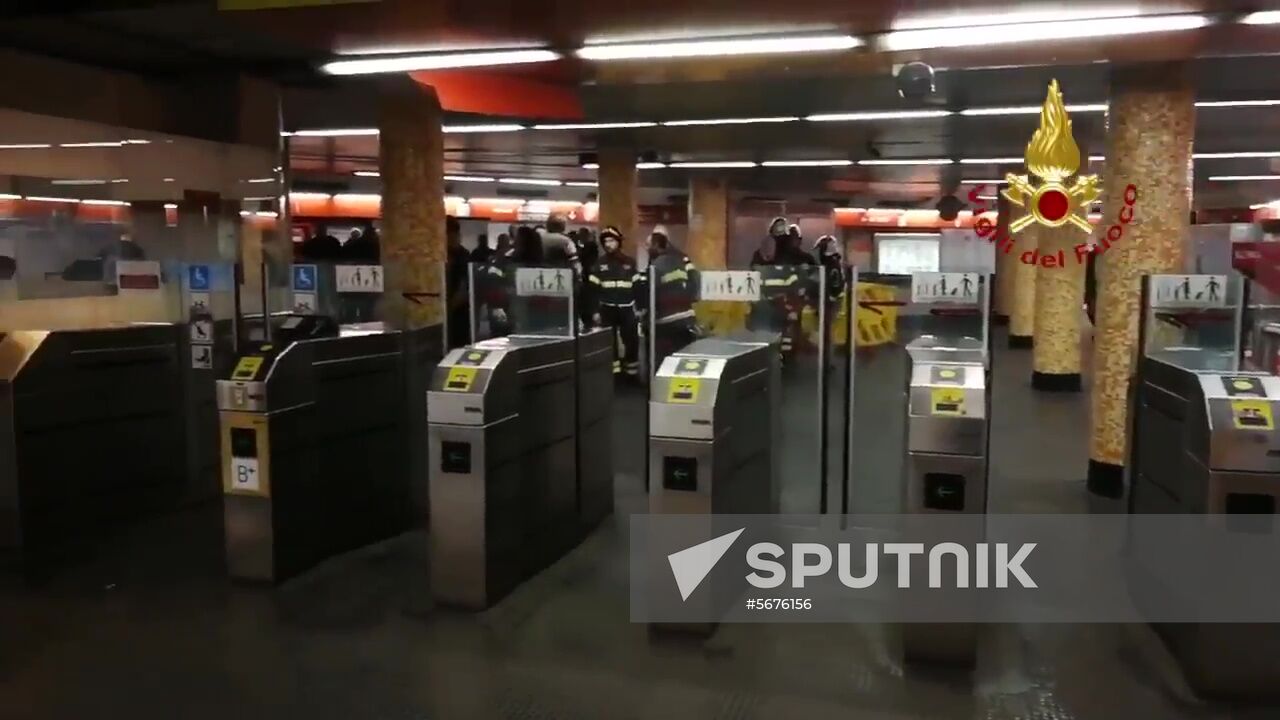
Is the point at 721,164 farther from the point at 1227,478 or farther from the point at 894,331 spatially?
the point at 1227,478

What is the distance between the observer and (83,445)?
5180 millimetres

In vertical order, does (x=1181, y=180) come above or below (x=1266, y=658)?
above

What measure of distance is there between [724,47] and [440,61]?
168cm

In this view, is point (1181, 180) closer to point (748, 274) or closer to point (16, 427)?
point (748, 274)

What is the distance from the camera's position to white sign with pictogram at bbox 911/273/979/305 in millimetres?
4473

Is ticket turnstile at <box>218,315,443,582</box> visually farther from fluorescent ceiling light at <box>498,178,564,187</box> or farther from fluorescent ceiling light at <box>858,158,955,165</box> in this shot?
fluorescent ceiling light at <box>498,178,564,187</box>

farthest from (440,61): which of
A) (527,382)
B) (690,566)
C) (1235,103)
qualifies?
(1235,103)

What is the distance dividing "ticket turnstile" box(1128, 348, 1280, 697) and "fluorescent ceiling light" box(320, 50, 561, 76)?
3.78 meters

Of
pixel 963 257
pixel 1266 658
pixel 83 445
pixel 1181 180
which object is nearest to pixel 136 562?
pixel 83 445

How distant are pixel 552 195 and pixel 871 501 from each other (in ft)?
50.7

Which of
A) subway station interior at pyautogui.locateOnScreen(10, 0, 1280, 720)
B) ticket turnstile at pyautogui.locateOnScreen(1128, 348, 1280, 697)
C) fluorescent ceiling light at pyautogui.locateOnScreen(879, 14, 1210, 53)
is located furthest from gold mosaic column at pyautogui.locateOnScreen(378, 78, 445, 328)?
ticket turnstile at pyautogui.locateOnScreen(1128, 348, 1280, 697)

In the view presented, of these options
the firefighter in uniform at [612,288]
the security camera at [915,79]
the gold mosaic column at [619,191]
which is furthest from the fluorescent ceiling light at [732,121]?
the gold mosaic column at [619,191]

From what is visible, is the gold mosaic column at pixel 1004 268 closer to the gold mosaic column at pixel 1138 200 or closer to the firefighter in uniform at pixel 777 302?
the gold mosaic column at pixel 1138 200

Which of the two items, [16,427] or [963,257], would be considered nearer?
[16,427]
